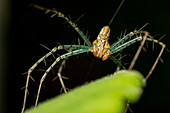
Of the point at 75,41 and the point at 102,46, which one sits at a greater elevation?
the point at 75,41

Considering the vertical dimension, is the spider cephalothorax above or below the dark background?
below

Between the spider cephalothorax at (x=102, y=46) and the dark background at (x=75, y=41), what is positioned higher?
the dark background at (x=75, y=41)

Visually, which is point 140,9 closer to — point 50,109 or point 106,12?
point 106,12

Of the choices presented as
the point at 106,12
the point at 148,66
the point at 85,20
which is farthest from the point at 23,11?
the point at 148,66

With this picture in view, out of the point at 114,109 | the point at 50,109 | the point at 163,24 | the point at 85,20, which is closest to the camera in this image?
the point at 114,109

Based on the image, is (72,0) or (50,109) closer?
(50,109)

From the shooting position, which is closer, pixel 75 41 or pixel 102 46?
pixel 102 46

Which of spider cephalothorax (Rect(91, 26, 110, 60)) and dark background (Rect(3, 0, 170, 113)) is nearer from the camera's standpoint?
spider cephalothorax (Rect(91, 26, 110, 60))

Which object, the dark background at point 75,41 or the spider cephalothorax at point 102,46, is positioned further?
the dark background at point 75,41
